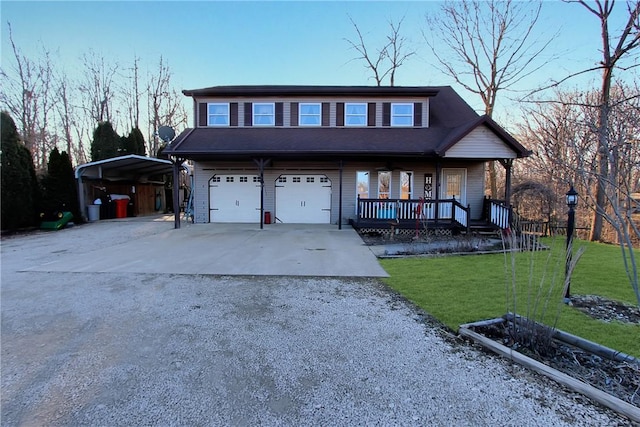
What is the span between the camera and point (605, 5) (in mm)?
10781

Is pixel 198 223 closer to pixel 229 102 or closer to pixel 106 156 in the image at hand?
pixel 229 102

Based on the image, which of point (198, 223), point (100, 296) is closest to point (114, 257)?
point (100, 296)

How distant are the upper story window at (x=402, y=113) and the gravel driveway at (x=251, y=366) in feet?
37.6

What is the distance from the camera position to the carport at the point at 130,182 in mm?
15320

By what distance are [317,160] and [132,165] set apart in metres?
11.2

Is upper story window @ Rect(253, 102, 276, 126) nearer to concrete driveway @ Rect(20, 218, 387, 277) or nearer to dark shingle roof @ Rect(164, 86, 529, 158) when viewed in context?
dark shingle roof @ Rect(164, 86, 529, 158)

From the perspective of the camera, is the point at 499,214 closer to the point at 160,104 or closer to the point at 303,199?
the point at 303,199

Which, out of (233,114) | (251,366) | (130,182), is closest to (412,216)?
(233,114)

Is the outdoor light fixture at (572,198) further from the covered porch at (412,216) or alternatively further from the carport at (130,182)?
the carport at (130,182)

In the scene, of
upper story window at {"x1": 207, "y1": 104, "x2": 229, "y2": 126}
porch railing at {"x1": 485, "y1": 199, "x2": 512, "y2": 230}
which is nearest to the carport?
upper story window at {"x1": 207, "y1": 104, "x2": 229, "y2": 126}

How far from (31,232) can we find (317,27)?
14922 mm

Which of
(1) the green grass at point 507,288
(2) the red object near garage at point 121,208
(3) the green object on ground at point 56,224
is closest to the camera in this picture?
(1) the green grass at point 507,288

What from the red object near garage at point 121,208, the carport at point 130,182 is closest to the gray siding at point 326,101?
the carport at point 130,182

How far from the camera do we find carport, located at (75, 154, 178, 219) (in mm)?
15320
